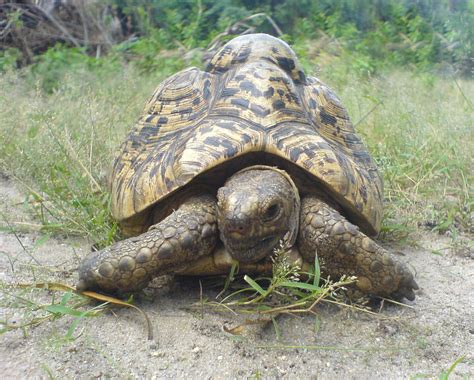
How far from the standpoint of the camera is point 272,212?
1.83 meters

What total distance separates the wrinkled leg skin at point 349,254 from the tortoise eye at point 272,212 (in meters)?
0.19

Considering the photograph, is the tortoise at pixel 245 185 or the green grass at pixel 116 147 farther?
the green grass at pixel 116 147

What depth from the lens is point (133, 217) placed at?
222 centimetres

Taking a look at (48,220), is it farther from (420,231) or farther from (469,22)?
(469,22)

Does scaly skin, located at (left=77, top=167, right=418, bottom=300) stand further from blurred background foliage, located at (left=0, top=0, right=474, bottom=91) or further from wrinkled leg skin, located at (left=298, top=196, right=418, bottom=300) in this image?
blurred background foliage, located at (left=0, top=0, right=474, bottom=91)

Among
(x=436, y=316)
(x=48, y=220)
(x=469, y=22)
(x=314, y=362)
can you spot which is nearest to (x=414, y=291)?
(x=436, y=316)

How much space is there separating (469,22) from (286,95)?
497 centimetres

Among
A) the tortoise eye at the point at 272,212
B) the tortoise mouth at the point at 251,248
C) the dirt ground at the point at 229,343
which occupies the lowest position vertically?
the dirt ground at the point at 229,343

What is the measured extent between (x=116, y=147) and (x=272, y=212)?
194 centimetres

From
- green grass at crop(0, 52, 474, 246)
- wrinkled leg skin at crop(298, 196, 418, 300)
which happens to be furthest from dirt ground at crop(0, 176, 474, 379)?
green grass at crop(0, 52, 474, 246)

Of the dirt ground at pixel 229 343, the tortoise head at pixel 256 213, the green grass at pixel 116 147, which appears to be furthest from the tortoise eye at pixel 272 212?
the green grass at pixel 116 147

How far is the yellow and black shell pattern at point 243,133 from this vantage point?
2.01 metres

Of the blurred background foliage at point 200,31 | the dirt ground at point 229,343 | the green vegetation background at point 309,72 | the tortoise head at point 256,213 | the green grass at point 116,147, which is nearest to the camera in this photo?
the dirt ground at point 229,343

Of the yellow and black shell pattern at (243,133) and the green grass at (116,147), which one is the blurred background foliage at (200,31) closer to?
the green grass at (116,147)
